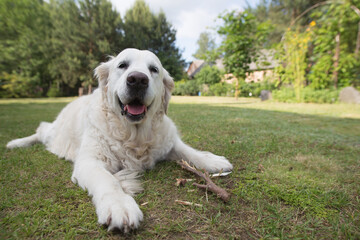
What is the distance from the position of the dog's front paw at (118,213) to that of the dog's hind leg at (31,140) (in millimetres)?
2511

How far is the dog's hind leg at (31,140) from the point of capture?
9.27 feet

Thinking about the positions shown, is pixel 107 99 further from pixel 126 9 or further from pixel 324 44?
pixel 126 9

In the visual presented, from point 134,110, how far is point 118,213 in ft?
3.37

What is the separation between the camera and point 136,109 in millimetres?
1882

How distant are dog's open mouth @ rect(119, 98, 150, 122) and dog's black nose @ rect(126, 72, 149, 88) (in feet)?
0.56

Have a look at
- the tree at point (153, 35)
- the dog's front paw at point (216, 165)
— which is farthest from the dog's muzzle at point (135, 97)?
the tree at point (153, 35)

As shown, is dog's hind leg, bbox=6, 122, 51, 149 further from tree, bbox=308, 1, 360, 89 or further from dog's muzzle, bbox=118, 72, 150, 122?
tree, bbox=308, 1, 360, 89

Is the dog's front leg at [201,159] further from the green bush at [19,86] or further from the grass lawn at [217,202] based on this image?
the green bush at [19,86]

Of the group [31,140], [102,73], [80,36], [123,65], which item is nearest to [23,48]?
[80,36]

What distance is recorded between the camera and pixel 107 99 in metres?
2.14

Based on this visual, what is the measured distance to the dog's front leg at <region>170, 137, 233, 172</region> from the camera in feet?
6.16

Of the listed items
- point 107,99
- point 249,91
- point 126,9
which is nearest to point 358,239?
point 107,99

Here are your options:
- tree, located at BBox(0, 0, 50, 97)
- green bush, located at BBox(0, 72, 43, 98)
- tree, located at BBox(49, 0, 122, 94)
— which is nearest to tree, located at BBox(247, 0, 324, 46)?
tree, located at BBox(49, 0, 122, 94)

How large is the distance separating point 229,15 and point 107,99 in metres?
11.6
